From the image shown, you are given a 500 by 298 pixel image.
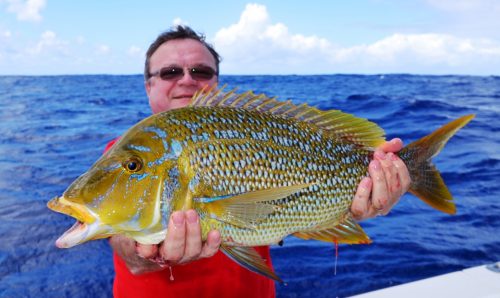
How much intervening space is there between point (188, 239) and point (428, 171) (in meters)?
1.83

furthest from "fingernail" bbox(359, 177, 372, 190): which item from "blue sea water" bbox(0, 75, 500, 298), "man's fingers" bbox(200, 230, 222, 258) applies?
"blue sea water" bbox(0, 75, 500, 298)

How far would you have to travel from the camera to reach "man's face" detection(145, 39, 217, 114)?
4.49 metres

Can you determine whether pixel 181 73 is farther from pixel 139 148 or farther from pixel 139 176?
pixel 139 176

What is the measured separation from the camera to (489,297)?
3977mm

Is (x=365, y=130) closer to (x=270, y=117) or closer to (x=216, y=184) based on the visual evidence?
(x=270, y=117)

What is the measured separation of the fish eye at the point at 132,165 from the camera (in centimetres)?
230

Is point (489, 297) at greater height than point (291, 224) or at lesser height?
lesser

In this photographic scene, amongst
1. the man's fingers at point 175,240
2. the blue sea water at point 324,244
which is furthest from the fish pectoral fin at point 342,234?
the blue sea water at point 324,244

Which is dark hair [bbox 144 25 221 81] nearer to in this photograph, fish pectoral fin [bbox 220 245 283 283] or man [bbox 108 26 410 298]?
man [bbox 108 26 410 298]

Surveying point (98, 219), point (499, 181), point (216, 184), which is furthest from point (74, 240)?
point (499, 181)

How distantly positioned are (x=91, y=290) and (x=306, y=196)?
17.9 feet

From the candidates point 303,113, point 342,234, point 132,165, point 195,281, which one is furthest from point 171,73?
point 342,234

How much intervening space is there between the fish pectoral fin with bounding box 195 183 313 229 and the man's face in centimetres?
233

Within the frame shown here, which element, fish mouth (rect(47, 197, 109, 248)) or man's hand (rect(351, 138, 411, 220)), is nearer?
fish mouth (rect(47, 197, 109, 248))
